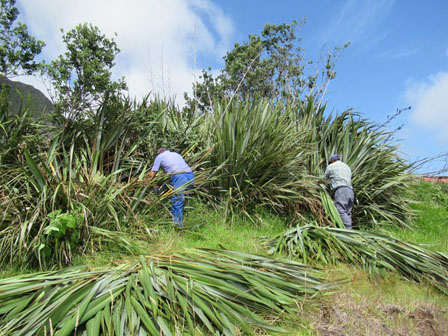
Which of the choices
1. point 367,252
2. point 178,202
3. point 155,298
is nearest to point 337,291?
point 367,252

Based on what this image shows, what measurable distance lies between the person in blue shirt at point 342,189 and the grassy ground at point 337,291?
1.05m

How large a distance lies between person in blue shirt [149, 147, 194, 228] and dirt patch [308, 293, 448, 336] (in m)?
2.85

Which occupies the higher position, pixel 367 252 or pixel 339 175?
Result: pixel 339 175

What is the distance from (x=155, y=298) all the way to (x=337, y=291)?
5.63 feet

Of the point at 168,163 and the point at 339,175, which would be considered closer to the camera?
the point at 168,163

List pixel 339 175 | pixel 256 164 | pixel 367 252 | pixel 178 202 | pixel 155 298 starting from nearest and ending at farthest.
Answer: pixel 155 298, pixel 367 252, pixel 178 202, pixel 256 164, pixel 339 175

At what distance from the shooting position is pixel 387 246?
13.0 feet

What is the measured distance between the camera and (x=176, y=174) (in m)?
5.37

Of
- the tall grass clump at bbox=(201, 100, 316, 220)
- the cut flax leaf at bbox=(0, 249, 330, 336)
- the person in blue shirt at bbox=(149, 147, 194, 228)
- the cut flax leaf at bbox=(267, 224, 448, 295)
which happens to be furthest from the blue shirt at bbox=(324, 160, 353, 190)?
the cut flax leaf at bbox=(0, 249, 330, 336)

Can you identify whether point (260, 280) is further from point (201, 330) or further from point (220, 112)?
point (220, 112)

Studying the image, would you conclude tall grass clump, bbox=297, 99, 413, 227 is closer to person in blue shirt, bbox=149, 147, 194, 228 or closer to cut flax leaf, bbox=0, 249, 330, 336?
person in blue shirt, bbox=149, 147, 194, 228

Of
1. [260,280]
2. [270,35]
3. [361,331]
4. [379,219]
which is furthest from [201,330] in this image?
[270,35]

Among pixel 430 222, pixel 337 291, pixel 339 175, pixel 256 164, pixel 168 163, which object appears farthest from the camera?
pixel 430 222

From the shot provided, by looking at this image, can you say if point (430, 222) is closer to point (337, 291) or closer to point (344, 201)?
point (344, 201)
